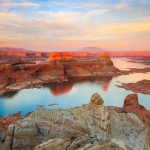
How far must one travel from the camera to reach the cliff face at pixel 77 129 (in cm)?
923

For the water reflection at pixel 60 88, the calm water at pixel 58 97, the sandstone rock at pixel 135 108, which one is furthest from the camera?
the water reflection at pixel 60 88

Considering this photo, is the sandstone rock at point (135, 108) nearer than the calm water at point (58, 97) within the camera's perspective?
Yes

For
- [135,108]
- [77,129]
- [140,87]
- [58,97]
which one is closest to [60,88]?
[58,97]

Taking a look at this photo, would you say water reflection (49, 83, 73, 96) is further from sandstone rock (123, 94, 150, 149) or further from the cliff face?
the cliff face

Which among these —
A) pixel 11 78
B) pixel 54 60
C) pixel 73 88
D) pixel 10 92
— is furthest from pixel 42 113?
pixel 54 60

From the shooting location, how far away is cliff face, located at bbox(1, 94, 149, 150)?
→ 9.23 m

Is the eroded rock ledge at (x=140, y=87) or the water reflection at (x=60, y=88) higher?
the eroded rock ledge at (x=140, y=87)

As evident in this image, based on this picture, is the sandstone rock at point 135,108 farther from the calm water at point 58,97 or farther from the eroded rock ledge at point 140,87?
the eroded rock ledge at point 140,87

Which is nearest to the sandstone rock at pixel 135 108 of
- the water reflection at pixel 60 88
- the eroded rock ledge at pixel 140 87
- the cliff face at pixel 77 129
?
the cliff face at pixel 77 129

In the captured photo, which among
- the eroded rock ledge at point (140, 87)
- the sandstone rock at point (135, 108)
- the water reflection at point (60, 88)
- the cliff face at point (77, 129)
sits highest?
the cliff face at point (77, 129)

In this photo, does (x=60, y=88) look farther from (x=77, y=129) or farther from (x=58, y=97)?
(x=77, y=129)

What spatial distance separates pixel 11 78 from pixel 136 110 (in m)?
40.2

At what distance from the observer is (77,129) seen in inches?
382

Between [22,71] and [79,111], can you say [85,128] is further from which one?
[22,71]
